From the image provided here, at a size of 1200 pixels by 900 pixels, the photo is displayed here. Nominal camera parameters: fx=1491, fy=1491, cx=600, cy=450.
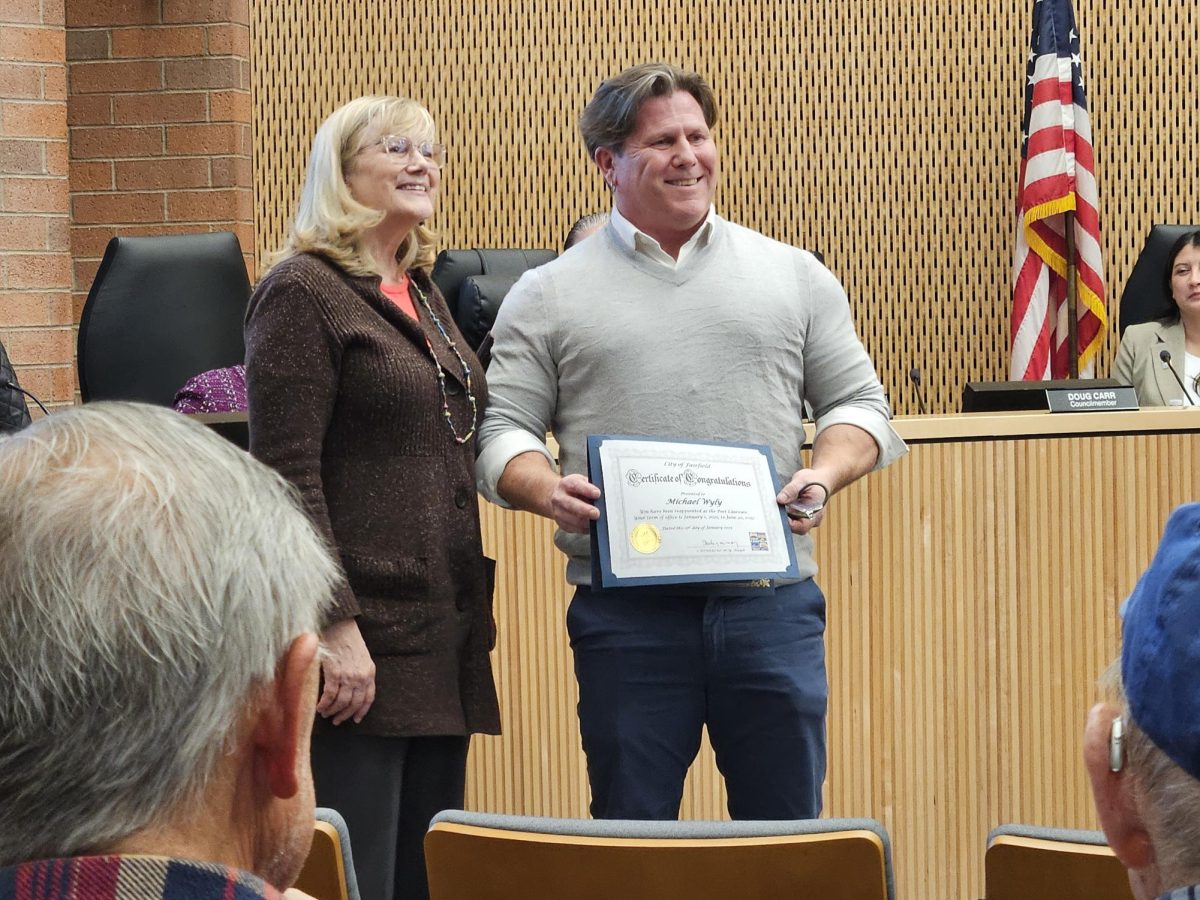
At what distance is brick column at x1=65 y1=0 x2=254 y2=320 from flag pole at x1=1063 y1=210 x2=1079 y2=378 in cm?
310

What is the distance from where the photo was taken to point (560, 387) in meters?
2.37

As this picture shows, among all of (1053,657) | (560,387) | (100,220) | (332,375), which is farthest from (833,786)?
(100,220)

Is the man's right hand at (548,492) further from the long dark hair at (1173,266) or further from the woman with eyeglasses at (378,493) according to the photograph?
the long dark hair at (1173,266)

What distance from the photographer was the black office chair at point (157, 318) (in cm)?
388

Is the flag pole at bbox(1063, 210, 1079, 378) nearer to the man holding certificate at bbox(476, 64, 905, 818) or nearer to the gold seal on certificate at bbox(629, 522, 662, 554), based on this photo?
the man holding certificate at bbox(476, 64, 905, 818)

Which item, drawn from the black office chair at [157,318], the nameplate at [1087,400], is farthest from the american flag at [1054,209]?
the black office chair at [157,318]

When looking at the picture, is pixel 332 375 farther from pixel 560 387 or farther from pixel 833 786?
pixel 833 786

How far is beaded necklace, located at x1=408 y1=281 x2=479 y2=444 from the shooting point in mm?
2193

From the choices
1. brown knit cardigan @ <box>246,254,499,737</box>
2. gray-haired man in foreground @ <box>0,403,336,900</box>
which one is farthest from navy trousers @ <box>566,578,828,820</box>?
gray-haired man in foreground @ <box>0,403,336,900</box>

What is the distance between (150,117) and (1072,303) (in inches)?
136

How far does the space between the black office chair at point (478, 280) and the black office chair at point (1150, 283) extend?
6.74 feet

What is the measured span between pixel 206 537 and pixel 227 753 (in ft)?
0.39

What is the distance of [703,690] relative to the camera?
2.26 metres

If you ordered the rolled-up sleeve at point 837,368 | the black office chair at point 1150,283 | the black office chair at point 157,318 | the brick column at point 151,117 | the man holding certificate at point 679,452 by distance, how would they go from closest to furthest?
the man holding certificate at point 679,452, the rolled-up sleeve at point 837,368, the black office chair at point 157,318, the black office chair at point 1150,283, the brick column at point 151,117
